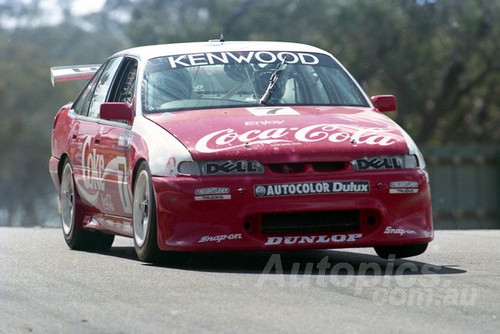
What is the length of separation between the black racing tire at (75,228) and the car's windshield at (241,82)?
142 cm

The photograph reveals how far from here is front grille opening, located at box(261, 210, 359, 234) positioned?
871cm

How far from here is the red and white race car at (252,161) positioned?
28.1 ft

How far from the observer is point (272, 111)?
9469 millimetres

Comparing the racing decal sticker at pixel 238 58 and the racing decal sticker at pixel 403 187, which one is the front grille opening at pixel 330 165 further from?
the racing decal sticker at pixel 238 58

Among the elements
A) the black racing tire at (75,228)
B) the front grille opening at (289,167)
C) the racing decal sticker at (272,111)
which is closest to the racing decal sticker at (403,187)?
the front grille opening at (289,167)

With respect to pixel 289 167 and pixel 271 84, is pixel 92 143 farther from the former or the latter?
pixel 289 167

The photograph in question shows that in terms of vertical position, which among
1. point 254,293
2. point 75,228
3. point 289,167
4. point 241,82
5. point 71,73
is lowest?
point 75,228

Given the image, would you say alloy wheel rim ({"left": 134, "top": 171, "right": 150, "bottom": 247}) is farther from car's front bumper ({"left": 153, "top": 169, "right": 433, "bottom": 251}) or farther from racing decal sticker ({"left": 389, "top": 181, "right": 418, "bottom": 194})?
racing decal sticker ({"left": 389, "top": 181, "right": 418, "bottom": 194})

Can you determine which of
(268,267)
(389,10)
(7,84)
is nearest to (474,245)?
(268,267)

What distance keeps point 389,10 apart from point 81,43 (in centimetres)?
3154

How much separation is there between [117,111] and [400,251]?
7.25ft

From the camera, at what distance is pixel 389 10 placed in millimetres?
37688

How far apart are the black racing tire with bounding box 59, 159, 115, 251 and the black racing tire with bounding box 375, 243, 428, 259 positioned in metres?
2.49

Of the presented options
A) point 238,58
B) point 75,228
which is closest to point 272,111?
point 238,58
